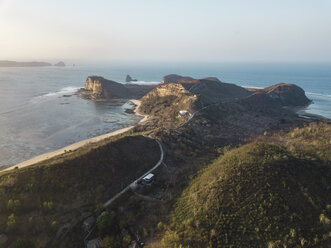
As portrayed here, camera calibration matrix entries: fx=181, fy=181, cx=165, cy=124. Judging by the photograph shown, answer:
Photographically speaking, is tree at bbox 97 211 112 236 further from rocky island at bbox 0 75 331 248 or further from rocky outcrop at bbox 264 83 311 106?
rocky outcrop at bbox 264 83 311 106

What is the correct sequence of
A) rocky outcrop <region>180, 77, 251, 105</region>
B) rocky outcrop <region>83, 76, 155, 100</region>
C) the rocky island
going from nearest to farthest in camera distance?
the rocky island → rocky outcrop <region>180, 77, 251, 105</region> → rocky outcrop <region>83, 76, 155, 100</region>

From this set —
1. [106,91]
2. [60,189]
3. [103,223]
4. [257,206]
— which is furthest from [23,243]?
[106,91]

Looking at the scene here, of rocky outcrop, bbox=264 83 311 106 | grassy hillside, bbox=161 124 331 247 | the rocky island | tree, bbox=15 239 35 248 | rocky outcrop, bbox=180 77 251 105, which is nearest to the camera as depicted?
tree, bbox=15 239 35 248

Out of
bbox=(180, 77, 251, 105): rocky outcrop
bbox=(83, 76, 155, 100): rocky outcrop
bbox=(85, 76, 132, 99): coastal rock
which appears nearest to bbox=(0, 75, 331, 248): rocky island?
bbox=(180, 77, 251, 105): rocky outcrop

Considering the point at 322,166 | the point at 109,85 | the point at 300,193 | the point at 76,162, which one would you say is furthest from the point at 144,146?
the point at 109,85

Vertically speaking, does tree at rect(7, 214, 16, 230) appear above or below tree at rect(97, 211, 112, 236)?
above

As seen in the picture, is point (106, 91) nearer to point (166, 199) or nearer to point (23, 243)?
point (166, 199)

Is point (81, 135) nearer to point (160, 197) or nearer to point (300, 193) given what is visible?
point (160, 197)
